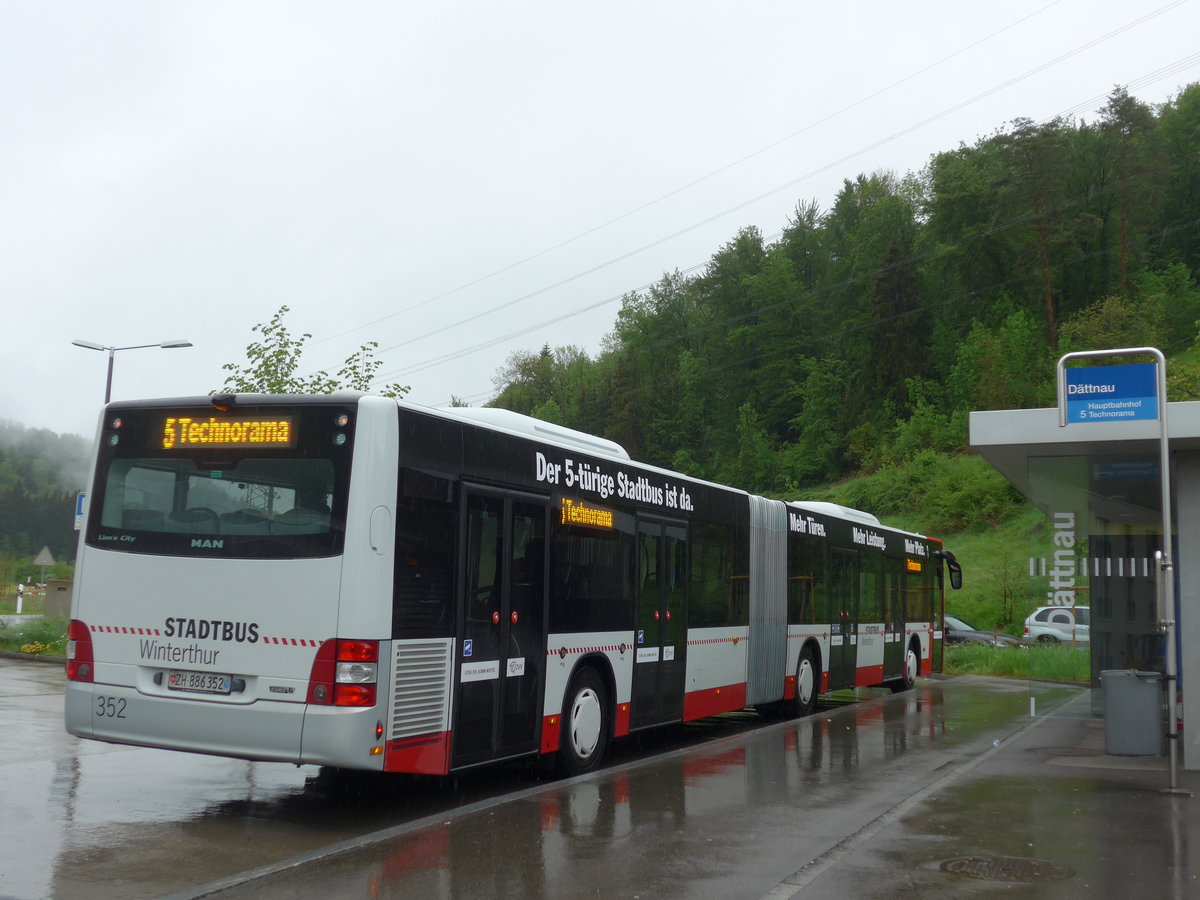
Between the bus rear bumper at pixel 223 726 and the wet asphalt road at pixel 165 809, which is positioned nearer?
the wet asphalt road at pixel 165 809

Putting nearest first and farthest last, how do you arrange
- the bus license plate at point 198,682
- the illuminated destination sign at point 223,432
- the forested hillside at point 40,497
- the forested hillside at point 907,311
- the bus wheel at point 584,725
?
the bus license plate at point 198,682 → the illuminated destination sign at point 223,432 → the bus wheel at point 584,725 → the forested hillside at point 907,311 → the forested hillside at point 40,497

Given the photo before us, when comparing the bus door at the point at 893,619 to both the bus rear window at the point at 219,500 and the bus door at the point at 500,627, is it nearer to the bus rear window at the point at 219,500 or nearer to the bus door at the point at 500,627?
the bus door at the point at 500,627

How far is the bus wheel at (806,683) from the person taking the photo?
57.7 ft

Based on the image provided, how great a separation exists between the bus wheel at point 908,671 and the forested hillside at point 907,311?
108 feet

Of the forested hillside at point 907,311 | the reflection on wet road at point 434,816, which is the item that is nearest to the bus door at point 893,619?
the reflection on wet road at point 434,816

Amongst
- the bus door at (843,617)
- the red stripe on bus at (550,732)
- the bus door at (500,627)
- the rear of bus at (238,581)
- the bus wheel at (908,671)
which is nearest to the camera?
the rear of bus at (238,581)

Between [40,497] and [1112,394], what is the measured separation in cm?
11670

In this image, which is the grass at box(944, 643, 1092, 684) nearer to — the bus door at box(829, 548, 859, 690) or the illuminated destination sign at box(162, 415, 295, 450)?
the bus door at box(829, 548, 859, 690)

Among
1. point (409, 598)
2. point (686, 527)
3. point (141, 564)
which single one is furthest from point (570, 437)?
point (141, 564)

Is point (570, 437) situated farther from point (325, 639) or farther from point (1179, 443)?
point (1179, 443)

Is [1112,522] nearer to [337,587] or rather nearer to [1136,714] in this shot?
[1136,714]

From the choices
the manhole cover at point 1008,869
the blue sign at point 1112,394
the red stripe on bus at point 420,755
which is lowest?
the manhole cover at point 1008,869

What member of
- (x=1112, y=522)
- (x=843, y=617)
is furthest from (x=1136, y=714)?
(x=843, y=617)

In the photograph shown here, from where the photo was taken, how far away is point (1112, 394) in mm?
11703
